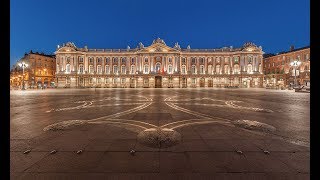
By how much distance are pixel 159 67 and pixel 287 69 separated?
5014 centimetres

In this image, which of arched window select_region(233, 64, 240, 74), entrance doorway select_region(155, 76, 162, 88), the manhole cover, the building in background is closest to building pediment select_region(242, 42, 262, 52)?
arched window select_region(233, 64, 240, 74)

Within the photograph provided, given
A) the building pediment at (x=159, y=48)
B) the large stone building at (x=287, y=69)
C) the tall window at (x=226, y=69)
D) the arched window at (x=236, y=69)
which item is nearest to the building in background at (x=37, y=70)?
the building pediment at (x=159, y=48)

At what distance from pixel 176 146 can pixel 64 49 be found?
271 feet

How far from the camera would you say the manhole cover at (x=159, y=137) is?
5562mm

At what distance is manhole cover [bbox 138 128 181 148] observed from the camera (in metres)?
5.56

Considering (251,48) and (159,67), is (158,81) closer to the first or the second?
(159,67)

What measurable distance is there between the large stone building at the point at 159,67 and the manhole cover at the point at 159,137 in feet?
223

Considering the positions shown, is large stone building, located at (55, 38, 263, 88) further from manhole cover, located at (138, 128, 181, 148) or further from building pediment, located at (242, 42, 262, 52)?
manhole cover, located at (138, 128, 181, 148)

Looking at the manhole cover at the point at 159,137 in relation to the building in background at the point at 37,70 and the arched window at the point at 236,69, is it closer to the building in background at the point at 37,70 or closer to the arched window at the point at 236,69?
the arched window at the point at 236,69

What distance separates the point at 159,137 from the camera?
622cm

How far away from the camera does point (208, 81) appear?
Result: 78.7 m

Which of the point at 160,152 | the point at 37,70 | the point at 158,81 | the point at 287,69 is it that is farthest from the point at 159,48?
the point at 160,152

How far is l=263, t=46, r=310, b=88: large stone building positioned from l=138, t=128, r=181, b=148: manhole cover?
71906 mm

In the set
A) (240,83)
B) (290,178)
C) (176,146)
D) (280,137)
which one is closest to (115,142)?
(176,146)
